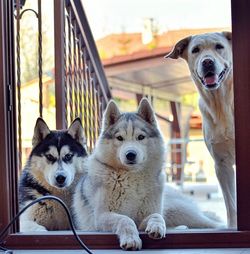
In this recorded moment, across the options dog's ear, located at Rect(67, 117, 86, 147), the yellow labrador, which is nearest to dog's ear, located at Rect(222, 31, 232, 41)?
the yellow labrador

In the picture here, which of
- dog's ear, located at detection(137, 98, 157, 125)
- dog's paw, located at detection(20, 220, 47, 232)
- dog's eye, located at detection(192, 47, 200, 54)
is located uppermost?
dog's eye, located at detection(192, 47, 200, 54)

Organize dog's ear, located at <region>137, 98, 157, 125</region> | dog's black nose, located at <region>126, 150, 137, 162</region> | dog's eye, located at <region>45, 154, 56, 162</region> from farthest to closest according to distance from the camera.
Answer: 1. dog's eye, located at <region>45, 154, 56, 162</region>
2. dog's ear, located at <region>137, 98, 157, 125</region>
3. dog's black nose, located at <region>126, 150, 137, 162</region>

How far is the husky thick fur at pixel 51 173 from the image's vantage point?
2752 mm

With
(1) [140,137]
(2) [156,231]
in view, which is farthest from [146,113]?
(2) [156,231]

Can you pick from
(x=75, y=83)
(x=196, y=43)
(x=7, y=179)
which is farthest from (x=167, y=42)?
(x=7, y=179)

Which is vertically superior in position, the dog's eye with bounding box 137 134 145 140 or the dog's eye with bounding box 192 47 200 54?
the dog's eye with bounding box 192 47 200 54

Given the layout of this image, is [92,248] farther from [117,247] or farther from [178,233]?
[178,233]

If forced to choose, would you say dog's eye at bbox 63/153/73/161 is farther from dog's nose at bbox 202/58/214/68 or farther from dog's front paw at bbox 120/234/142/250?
dog's front paw at bbox 120/234/142/250

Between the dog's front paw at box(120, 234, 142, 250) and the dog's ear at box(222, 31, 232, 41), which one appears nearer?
the dog's front paw at box(120, 234, 142, 250)

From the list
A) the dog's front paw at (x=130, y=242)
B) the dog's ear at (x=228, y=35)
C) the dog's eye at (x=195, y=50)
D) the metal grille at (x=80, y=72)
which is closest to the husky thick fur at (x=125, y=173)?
the dog's front paw at (x=130, y=242)

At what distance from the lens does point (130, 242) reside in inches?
72.6

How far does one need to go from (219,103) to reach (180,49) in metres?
0.45

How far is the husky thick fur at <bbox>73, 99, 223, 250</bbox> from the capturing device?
234 centimetres

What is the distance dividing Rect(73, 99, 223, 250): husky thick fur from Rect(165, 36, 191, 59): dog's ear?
0.65m
